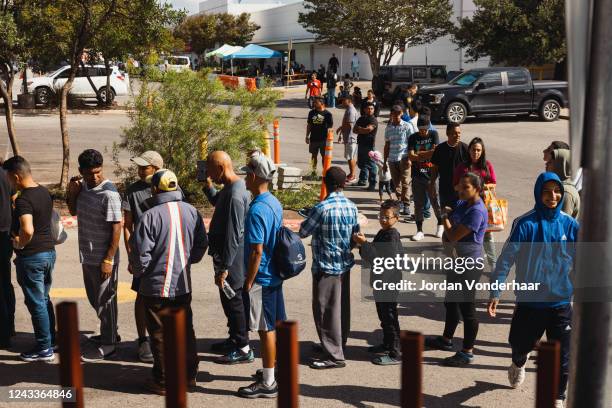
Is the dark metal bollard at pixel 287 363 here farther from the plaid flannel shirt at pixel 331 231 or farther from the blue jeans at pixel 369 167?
the blue jeans at pixel 369 167

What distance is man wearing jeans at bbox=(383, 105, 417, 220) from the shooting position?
38.8 feet

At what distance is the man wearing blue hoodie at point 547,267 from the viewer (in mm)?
5398

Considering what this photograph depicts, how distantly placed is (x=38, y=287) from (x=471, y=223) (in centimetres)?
367

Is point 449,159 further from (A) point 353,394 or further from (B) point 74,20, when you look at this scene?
(B) point 74,20

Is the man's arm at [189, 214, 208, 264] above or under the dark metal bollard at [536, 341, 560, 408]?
under

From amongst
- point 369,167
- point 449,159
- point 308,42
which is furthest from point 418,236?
point 308,42

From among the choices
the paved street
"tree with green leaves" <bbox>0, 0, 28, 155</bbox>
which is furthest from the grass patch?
"tree with green leaves" <bbox>0, 0, 28, 155</bbox>

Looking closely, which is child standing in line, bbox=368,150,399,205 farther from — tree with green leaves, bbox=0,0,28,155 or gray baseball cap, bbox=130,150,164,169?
gray baseball cap, bbox=130,150,164,169

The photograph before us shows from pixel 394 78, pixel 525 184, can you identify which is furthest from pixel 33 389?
pixel 394 78

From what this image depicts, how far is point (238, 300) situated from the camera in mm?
6469

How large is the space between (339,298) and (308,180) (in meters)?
8.90

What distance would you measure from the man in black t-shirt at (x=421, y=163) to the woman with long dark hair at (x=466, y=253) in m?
3.91

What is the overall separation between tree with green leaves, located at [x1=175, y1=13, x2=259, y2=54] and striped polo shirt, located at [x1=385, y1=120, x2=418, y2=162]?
55479 millimetres

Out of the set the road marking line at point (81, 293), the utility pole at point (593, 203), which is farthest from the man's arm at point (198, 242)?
the utility pole at point (593, 203)
